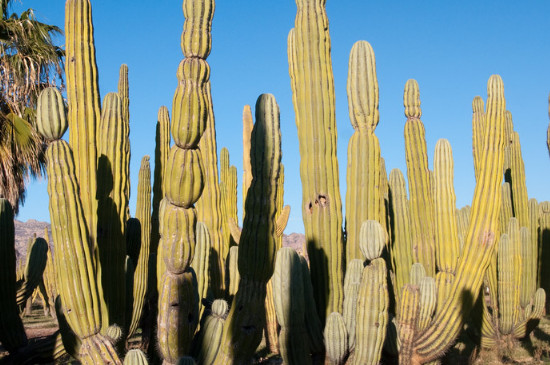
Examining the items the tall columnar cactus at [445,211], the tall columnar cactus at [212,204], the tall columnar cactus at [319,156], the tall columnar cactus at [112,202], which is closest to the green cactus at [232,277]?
the tall columnar cactus at [212,204]

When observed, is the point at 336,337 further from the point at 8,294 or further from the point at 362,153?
the point at 8,294

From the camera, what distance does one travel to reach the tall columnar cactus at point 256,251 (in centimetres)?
506

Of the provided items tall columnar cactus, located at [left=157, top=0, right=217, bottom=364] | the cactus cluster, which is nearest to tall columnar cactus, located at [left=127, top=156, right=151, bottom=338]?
the cactus cluster

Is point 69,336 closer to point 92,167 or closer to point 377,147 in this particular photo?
point 92,167

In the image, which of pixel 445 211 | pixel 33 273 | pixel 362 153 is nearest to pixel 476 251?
pixel 445 211

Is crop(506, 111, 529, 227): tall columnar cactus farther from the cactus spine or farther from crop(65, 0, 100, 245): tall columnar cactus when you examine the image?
crop(65, 0, 100, 245): tall columnar cactus

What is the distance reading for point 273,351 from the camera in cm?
1036

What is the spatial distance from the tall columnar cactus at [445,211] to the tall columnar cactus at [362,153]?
1583 mm

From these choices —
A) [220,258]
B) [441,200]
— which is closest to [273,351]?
[220,258]

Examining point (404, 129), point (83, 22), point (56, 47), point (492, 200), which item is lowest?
point (492, 200)

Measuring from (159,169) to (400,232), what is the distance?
376 centimetres

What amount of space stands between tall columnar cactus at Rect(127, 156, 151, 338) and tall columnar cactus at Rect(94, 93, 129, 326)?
1.32 meters

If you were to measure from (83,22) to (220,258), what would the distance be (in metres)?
3.20

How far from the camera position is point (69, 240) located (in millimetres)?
5180
